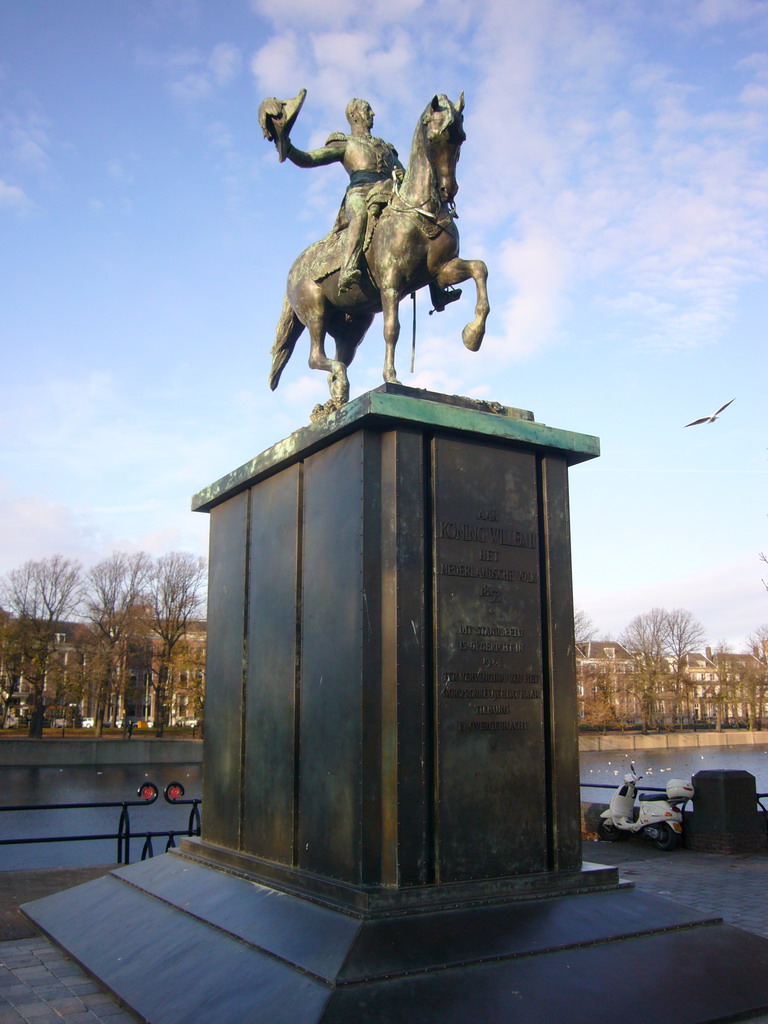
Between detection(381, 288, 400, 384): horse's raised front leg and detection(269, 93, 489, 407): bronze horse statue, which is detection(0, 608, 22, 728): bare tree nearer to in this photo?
detection(269, 93, 489, 407): bronze horse statue

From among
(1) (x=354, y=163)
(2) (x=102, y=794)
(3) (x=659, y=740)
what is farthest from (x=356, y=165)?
(3) (x=659, y=740)

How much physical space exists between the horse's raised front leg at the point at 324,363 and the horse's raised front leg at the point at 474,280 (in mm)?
1103

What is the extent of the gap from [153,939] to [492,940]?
83.5 inches

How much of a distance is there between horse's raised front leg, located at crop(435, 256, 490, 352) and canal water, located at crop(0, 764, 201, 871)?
989 centimetres

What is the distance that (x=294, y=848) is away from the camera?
217 inches

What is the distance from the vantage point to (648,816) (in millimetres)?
12797

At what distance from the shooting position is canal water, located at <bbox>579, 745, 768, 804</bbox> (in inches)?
1497

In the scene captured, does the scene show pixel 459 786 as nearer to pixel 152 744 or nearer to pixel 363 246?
pixel 363 246

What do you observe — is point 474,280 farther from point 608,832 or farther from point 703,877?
point 608,832

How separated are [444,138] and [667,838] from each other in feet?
33.1

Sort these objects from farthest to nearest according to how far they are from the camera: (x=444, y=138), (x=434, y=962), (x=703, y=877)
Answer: (x=703, y=877), (x=444, y=138), (x=434, y=962)

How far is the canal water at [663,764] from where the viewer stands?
3803 cm

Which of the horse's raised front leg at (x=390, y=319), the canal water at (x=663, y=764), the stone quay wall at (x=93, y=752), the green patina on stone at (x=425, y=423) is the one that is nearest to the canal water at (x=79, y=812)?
the stone quay wall at (x=93, y=752)

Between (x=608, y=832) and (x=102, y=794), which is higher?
(x=608, y=832)
